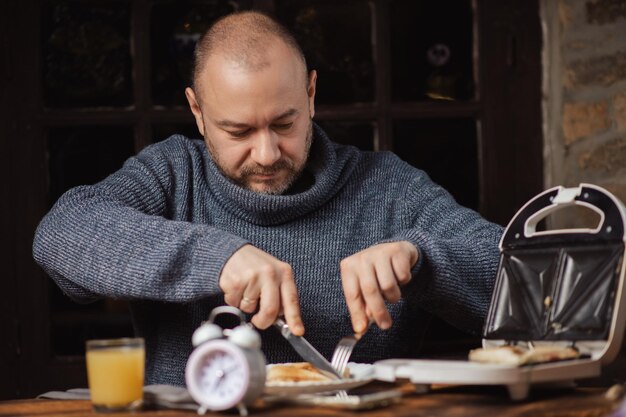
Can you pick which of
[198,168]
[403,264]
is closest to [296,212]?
[198,168]

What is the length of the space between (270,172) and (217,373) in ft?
2.69

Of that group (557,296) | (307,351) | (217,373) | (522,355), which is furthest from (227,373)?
(557,296)

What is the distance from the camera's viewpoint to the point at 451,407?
143 cm

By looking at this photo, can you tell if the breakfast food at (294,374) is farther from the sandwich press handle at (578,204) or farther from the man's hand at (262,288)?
the sandwich press handle at (578,204)

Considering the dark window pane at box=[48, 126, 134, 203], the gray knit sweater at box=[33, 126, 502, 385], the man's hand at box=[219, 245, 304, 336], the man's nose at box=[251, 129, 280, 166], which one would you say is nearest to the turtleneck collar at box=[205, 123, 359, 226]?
the gray knit sweater at box=[33, 126, 502, 385]

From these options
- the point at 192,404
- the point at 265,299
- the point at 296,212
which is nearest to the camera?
the point at 192,404

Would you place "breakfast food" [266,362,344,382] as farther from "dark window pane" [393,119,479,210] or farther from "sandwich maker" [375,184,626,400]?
"dark window pane" [393,119,479,210]

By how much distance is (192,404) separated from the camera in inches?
56.9

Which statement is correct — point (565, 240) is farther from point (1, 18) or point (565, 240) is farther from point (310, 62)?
point (1, 18)

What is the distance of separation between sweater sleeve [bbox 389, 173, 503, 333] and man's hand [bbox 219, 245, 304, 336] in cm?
32

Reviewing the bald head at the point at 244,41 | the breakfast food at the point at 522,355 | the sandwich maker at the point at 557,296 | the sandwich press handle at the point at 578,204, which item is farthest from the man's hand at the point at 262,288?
the bald head at the point at 244,41

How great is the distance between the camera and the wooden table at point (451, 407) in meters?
1.38

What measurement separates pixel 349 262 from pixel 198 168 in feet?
2.31

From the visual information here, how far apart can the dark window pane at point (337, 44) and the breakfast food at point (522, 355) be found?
4.71 feet
